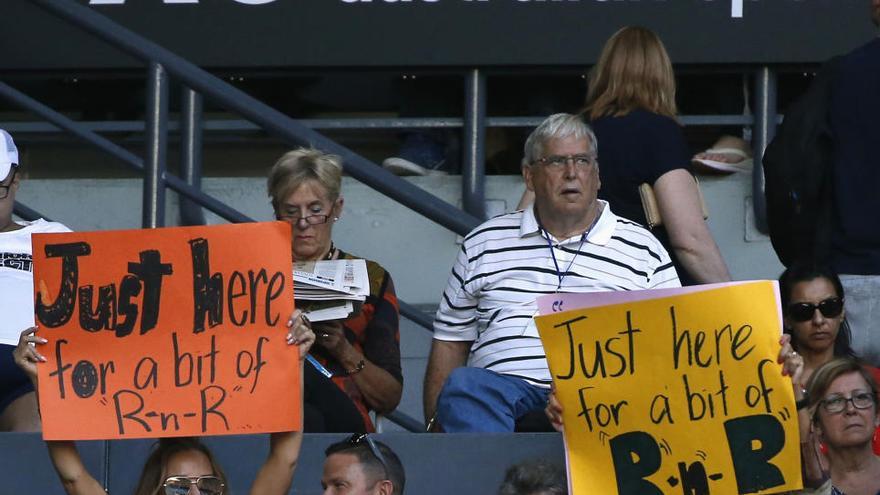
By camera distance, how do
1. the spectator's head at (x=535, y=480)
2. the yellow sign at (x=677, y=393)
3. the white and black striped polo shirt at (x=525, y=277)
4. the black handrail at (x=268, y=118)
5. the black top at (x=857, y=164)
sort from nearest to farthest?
the yellow sign at (x=677, y=393) < the spectator's head at (x=535, y=480) < the white and black striped polo shirt at (x=525, y=277) < the black top at (x=857, y=164) < the black handrail at (x=268, y=118)

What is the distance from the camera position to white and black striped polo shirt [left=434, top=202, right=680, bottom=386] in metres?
5.72

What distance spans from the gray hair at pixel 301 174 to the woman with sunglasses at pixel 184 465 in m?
0.86

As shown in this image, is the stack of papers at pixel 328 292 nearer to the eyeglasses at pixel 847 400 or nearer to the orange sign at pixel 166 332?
the orange sign at pixel 166 332

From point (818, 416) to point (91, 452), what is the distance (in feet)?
6.48

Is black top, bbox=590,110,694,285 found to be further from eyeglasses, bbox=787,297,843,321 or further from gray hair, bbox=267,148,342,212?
gray hair, bbox=267,148,342,212

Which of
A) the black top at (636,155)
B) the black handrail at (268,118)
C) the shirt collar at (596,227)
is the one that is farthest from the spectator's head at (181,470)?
the black top at (636,155)

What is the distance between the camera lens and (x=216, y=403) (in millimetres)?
5055

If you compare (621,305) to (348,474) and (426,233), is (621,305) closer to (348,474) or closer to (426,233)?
(348,474)

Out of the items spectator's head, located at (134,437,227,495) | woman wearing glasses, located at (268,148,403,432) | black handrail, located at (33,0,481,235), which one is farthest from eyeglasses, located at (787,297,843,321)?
spectator's head, located at (134,437,227,495)

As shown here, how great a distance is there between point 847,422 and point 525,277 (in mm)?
1014

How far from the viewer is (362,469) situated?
519 cm


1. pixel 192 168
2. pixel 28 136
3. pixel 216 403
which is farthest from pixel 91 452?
pixel 28 136

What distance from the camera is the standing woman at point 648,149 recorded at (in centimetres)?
618

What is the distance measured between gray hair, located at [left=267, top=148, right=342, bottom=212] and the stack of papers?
299 mm
